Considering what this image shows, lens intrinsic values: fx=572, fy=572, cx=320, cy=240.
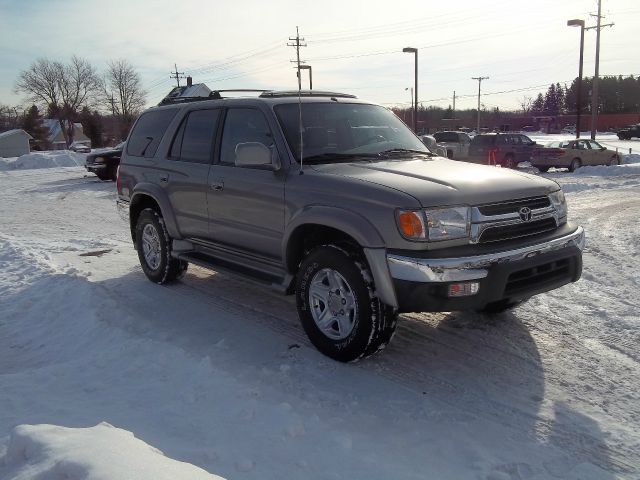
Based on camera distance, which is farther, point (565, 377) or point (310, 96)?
point (310, 96)

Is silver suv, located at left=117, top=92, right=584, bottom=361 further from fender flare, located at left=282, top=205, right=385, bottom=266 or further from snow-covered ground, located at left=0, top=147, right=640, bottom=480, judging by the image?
snow-covered ground, located at left=0, top=147, right=640, bottom=480

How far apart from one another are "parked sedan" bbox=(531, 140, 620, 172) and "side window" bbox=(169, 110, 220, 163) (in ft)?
63.4

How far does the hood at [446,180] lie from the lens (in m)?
3.83

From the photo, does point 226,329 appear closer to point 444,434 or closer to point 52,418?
point 52,418

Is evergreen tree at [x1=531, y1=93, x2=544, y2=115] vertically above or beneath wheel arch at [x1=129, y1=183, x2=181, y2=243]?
above

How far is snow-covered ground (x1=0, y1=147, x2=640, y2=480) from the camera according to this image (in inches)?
113

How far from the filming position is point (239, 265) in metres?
5.18

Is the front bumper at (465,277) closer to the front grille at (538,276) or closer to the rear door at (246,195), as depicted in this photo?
the front grille at (538,276)

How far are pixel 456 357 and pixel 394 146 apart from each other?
6.39ft

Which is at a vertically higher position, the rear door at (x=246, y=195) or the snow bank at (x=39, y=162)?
the rear door at (x=246, y=195)

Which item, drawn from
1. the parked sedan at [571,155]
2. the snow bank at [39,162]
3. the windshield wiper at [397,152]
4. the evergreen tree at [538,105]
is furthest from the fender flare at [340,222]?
the evergreen tree at [538,105]

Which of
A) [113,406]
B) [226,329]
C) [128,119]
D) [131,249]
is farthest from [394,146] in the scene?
[128,119]

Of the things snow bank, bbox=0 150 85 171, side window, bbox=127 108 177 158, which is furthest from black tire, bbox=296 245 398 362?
snow bank, bbox=0 150 85 171

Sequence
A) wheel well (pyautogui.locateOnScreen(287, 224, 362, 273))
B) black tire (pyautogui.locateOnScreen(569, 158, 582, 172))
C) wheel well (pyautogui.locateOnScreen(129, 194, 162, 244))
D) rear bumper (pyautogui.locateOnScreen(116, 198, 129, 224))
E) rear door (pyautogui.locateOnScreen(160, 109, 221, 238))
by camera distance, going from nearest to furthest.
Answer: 1. wheel well (pyautogui.locateOnScreen(287, 224, 362, 273))
2. rear door (pyautogui.locateOnScreen(160, 109, 221, 238))
3. wheel well (pyautogui.locateOnScreen(129, 194, 162, 244))
4. rear bumper (pyautogui.locateOnScreen(116, 198, 129, 224))
5. black tire (pyautogui.locateOnScreen(569, 158, 582, 172))
